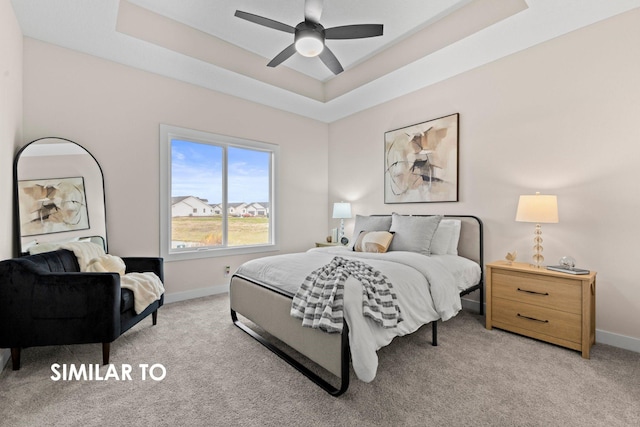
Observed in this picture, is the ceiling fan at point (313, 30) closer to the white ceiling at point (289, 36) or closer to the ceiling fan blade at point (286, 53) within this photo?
the ceiling fan blade at point (286, 53)

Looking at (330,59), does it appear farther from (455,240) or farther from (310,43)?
(455,240)

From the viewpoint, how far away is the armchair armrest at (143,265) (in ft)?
9.46

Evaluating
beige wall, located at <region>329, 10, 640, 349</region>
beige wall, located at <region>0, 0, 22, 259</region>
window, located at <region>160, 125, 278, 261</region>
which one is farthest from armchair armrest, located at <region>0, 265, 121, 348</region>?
beige wall, located at <region>329, 10, 640, 349</region>

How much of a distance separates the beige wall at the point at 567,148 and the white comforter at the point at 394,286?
1.00m

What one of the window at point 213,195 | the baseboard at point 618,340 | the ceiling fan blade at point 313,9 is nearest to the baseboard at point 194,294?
the window at point 213,195

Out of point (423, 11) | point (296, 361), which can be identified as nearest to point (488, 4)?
point (423, 11)

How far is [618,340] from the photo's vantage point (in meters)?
2.40

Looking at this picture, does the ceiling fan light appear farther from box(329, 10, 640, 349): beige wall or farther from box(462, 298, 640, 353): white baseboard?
box(462, 298, 640, 353): white baseboard

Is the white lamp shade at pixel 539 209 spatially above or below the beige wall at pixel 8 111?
below

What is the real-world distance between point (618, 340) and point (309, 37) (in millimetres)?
3615

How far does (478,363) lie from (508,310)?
0.79 metres

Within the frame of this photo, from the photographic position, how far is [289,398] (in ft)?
5.65

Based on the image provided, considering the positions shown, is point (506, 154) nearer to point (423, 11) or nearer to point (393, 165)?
point (393, 165)

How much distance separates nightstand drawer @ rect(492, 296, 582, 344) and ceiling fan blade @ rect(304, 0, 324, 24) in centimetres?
296
